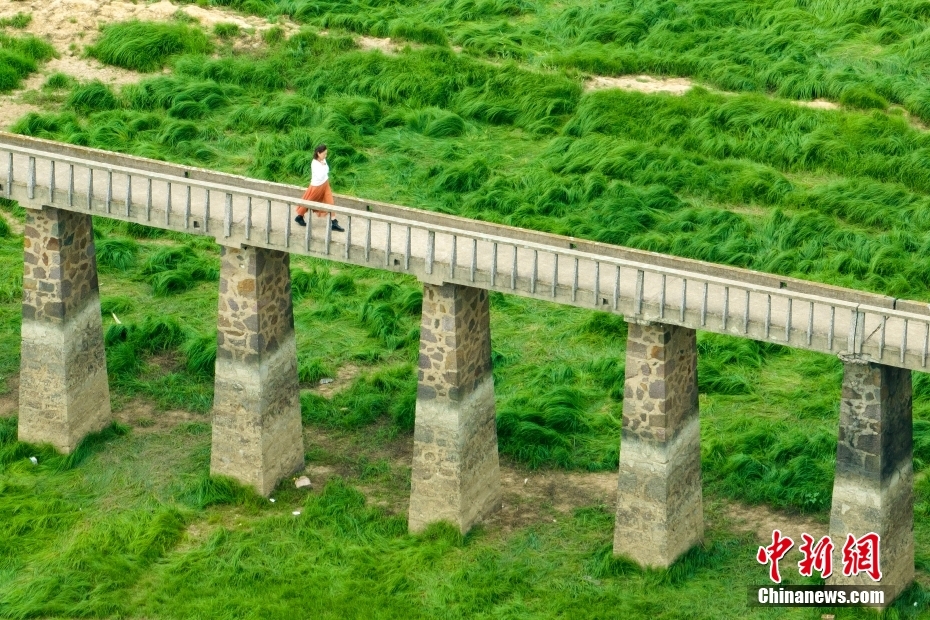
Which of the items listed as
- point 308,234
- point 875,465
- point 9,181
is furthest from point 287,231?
point 875,465

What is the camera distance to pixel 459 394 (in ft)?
155

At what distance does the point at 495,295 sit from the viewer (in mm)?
58938

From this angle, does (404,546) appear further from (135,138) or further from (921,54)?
(921,54)

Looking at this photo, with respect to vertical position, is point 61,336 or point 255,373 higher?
point 255,373

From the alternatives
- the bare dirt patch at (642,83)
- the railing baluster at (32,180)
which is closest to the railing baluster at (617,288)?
the railing baluster at (32,180)

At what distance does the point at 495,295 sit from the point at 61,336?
1233 cm

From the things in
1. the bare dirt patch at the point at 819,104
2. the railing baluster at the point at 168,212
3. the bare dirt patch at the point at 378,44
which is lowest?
the bare dirt patch at the point at 378,44

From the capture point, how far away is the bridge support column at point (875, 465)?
44031 millimetres

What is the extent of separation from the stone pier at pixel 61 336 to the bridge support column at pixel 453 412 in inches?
319

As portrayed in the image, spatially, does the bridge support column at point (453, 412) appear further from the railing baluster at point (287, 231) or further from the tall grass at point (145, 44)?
the tall grass at point (145, 44)

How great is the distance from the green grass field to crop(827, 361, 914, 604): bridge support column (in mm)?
1422

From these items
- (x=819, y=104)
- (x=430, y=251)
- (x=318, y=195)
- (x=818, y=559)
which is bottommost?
(x=818, y=559)

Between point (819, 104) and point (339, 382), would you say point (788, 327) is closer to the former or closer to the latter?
point (339, 382)

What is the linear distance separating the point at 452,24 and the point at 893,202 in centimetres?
1674
